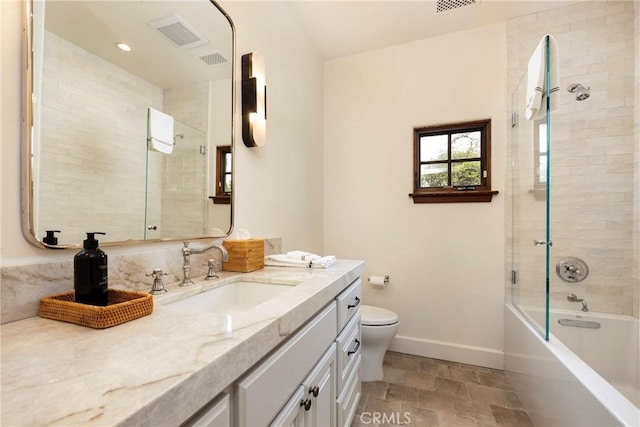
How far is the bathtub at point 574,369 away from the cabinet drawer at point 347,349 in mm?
913

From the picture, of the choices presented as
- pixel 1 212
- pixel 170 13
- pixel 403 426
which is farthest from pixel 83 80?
pixel 403 426

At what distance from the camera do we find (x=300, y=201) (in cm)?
229

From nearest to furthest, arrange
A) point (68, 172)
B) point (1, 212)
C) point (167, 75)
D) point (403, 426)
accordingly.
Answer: point (1, 212) → point (68, 172) → point (167, 75) → point (403, 426)

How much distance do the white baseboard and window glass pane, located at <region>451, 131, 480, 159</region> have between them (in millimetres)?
1528

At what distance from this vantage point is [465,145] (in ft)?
7.72

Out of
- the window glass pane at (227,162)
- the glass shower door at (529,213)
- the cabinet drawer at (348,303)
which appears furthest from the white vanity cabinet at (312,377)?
the glass shower door at (529,213)

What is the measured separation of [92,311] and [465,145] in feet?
8.33

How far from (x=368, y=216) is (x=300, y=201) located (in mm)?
674

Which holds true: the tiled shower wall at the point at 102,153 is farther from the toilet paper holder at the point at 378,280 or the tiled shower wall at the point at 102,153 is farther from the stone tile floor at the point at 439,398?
the toilet paper holder at the point at 378,280

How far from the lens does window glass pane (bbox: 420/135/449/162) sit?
2.41 metres

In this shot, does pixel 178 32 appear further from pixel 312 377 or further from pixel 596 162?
pixel 596 162

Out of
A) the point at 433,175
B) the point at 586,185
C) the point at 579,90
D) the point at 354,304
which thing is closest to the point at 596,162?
the point at 586,185

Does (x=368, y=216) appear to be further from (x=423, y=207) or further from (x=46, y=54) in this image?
(x=46, y=54)

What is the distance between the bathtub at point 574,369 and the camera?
1.02m
